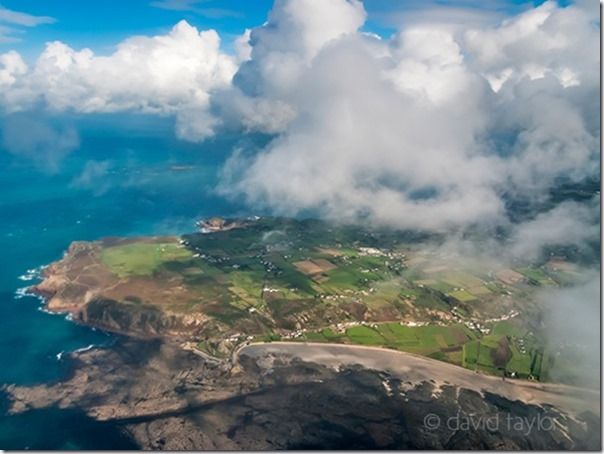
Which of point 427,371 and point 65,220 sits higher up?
point 65,220

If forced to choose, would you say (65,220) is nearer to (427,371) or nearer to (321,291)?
(321,291)

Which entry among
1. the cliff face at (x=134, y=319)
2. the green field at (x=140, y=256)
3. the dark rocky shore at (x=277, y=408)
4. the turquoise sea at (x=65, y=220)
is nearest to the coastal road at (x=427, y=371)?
the dark rocky shore at (x=277, y=408)

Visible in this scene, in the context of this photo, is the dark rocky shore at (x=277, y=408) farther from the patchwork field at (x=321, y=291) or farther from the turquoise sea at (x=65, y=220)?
the patchwork field at (x=321, y=291)

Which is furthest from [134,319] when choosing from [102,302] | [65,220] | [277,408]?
[65,220]

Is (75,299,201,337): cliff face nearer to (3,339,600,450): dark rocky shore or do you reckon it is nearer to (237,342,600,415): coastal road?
(3,339,600,450): dark rocky shore

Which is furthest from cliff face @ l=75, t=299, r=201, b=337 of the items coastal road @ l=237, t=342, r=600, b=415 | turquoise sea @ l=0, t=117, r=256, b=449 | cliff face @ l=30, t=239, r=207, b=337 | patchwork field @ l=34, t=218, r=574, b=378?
coastal road @ l=237, t=342, r=600, b=415

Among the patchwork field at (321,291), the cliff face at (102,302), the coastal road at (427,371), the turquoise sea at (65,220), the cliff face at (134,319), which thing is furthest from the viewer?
the cliff face at (102,302)
